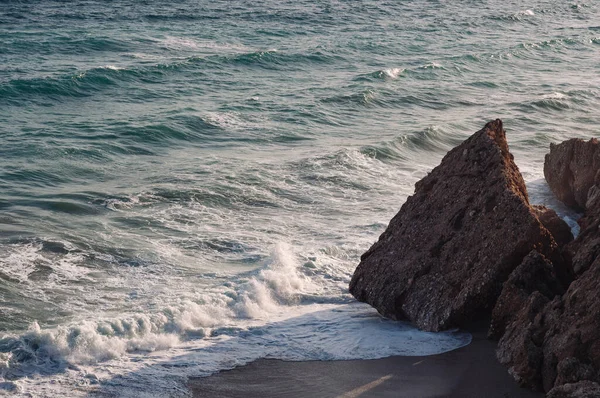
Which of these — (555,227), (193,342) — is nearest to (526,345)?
(555,227)

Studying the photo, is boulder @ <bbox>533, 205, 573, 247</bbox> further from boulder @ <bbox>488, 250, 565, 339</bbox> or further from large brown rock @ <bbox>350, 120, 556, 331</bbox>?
boulder @ <bbox>488, 250, 565, 339</bbox>

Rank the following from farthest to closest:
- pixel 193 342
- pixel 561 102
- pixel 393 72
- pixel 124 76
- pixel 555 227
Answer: pixel 393 72 < pixel 124 76 < pixel 561 102 < pixel 555 227 < pixel 193 342

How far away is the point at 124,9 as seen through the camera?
41500 millimetres

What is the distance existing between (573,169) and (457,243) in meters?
5.32

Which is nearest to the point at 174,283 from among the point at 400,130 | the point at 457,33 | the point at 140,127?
the point at 140,127

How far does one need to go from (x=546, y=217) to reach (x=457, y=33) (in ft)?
98.2

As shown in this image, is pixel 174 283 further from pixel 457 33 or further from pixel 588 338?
pixel 457 33

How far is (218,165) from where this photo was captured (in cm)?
1855

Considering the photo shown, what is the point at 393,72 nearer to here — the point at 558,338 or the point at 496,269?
the point at 496,269

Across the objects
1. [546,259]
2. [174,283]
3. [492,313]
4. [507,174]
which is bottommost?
[174,283]

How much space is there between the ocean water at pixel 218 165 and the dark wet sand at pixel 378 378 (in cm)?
23

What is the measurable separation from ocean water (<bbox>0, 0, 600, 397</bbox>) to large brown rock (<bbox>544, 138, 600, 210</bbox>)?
0.46 metres

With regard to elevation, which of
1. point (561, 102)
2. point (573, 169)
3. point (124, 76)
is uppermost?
point (573, 169)

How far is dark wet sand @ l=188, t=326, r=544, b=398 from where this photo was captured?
29.8 feet
